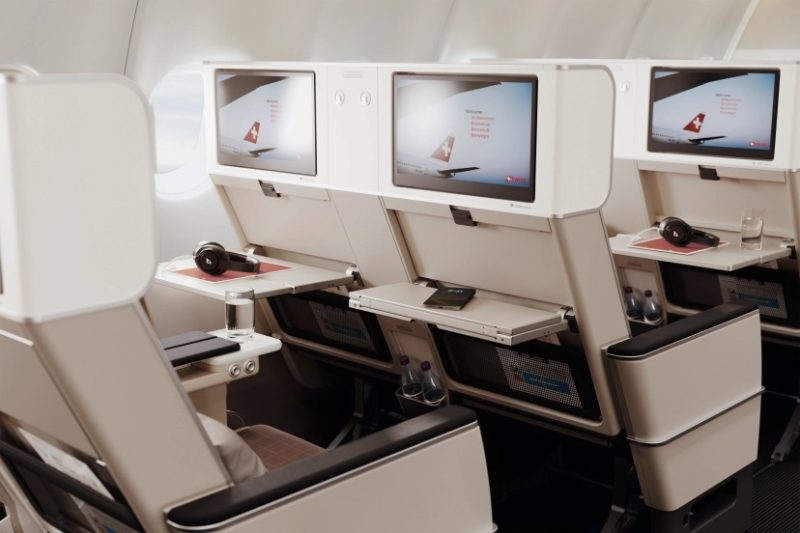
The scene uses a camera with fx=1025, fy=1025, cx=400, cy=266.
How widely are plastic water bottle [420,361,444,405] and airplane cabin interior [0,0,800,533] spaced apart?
4 cm

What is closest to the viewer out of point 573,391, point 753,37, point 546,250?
point 546,250

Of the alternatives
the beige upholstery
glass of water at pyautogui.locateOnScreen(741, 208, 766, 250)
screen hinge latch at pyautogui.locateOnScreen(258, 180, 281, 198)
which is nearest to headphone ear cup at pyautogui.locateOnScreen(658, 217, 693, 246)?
glass of water at pyautogui.locateOnScreen(741, 208, 766, 250)

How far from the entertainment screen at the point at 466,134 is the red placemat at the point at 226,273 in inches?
35.9

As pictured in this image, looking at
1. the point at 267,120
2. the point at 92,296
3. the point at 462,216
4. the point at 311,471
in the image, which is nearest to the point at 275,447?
the point at 311,471

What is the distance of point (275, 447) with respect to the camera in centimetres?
359

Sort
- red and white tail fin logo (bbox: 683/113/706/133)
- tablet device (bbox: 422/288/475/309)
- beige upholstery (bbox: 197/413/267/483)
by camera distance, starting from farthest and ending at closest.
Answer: red and white tail fin logo (bbox: 683/113/706/133), tablet device (bbox: 422/288/475/309), beige upholstery (bbox: 197/413/267/483)

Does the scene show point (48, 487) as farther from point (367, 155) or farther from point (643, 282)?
point (643, 282)

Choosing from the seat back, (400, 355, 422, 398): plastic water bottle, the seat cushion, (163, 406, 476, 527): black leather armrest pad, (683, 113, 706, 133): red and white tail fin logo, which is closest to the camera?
the seat back

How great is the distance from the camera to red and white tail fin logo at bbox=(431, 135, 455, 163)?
12.7ft

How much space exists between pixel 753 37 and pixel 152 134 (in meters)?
10.3

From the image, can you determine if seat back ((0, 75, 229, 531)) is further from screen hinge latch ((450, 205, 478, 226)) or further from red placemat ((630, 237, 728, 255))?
red placemat ((630, 237, 728, 255))

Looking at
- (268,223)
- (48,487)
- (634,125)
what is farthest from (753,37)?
(48,487)

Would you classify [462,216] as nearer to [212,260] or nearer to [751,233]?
[212,260]

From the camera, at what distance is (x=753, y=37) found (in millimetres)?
11273
